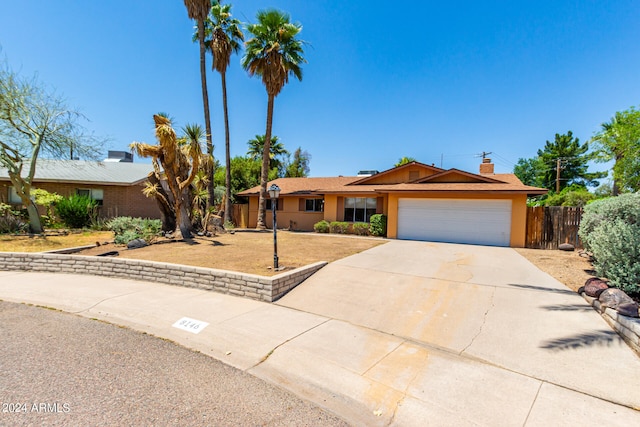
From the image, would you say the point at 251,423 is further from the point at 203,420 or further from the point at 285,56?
the point at 285,56

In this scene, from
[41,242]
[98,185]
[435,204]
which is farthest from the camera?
[98,185]

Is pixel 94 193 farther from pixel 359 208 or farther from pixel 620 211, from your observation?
pixel 620 211

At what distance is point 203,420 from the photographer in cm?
268

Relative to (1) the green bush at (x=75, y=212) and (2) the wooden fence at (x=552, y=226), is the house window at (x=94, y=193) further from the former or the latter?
(2) the wooden fence at (x=552, y=226)

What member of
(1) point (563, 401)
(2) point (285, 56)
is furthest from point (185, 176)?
(1) point (563, 401)

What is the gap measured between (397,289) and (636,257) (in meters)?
4.29

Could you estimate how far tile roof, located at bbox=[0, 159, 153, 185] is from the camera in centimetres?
1766

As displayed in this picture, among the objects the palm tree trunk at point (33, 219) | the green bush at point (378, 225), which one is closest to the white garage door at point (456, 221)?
the green bush at point (378, 225)

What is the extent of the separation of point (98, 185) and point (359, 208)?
16969 mm

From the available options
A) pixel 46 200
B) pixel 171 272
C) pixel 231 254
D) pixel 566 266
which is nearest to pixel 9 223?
pixel 46 200

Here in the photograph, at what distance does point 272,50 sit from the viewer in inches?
691

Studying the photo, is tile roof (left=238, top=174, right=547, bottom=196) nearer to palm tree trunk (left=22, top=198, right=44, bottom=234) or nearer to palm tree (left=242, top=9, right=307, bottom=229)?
palm tree (left=242, top=9, right=307, bottom=229)

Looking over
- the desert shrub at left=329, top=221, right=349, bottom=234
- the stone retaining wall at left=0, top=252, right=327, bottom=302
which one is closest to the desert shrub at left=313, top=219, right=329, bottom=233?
the desert shrub at left=329, top=221, right=349, bottom=234

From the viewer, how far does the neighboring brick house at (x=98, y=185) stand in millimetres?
17875
